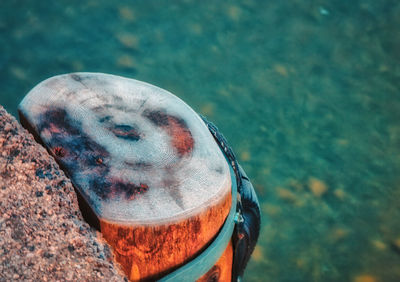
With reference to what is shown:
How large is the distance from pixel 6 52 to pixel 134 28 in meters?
1.04

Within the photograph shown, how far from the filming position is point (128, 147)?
4.08ft

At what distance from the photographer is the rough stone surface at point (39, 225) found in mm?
776

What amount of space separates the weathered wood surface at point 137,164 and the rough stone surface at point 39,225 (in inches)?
5.2

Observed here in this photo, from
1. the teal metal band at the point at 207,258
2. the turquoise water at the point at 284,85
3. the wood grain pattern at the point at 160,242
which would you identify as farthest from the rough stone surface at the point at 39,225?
the turquoise water at the point at 284,85

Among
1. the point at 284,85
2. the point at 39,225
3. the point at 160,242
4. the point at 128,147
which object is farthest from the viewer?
the point at 284,85

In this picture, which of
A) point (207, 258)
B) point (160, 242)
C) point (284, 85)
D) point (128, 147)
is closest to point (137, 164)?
point (128, 147)

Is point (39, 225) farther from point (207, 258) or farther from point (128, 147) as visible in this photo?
point (207, 258)

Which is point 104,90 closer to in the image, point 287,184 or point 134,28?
point 287,184

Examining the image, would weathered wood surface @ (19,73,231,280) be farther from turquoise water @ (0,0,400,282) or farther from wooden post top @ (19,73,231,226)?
turquoise water @ (0,0,400,282)

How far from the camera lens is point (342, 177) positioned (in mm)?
3215

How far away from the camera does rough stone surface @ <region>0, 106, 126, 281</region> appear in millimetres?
776

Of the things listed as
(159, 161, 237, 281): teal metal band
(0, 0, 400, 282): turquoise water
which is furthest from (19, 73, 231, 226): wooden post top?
(0, 0, 400, 282): turquoise water

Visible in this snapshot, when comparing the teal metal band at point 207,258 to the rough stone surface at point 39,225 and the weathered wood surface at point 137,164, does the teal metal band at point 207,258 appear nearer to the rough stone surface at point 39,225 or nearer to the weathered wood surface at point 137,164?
the weathered wood surface at point 137,164

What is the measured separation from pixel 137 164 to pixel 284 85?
8.74ft
